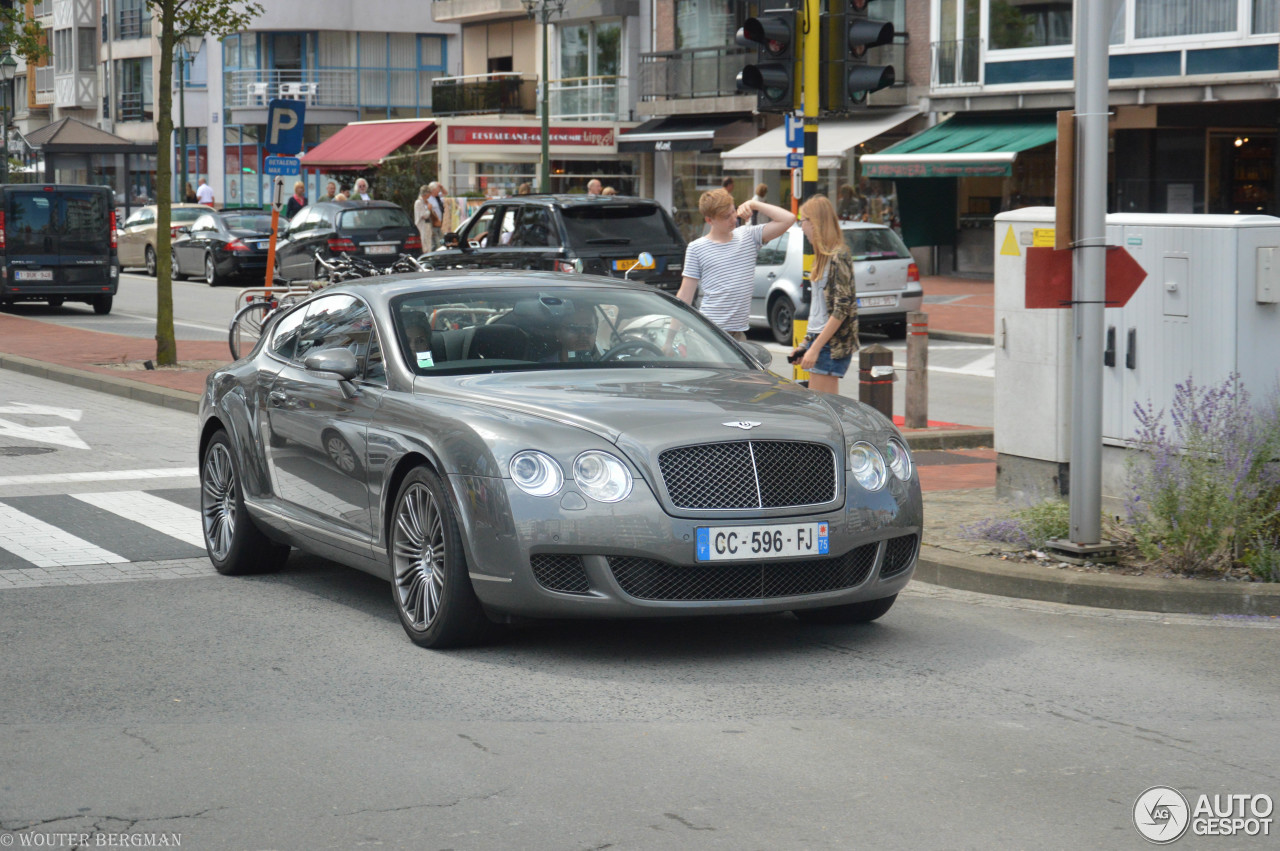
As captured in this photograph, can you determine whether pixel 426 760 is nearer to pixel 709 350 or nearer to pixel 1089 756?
pixel 1089 756

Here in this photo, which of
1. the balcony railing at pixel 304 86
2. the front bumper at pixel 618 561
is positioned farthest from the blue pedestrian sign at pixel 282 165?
the balcony railing at pixel 304 86

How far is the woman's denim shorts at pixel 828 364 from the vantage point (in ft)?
37.1

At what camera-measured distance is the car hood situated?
6.38 meters

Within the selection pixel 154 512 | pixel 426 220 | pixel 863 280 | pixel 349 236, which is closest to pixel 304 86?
pixel 426 220

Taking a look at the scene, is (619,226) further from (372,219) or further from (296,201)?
(296,201)

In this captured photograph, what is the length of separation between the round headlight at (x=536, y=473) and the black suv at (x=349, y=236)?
82.7ft

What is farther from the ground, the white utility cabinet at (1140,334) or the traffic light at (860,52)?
the traffic light at (860,52)

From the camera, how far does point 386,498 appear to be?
22.8ft

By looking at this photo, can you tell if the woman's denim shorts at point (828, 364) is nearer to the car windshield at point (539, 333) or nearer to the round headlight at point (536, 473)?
the car windshield at point (539, 333)

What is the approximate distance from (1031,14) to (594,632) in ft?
94.7

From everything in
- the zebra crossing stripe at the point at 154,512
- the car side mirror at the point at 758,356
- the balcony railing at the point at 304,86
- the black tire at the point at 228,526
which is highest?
the balcony railing at the point at 304,86

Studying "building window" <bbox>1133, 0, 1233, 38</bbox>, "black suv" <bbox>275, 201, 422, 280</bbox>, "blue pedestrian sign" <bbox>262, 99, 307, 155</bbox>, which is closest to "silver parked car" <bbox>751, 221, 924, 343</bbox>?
"blue pedestrian sign" <bbox>262, 99, 307, 155</bbox>

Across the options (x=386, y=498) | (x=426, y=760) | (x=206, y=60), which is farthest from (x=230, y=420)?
(x=206, y=60)

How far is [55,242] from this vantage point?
2716 centimetres
